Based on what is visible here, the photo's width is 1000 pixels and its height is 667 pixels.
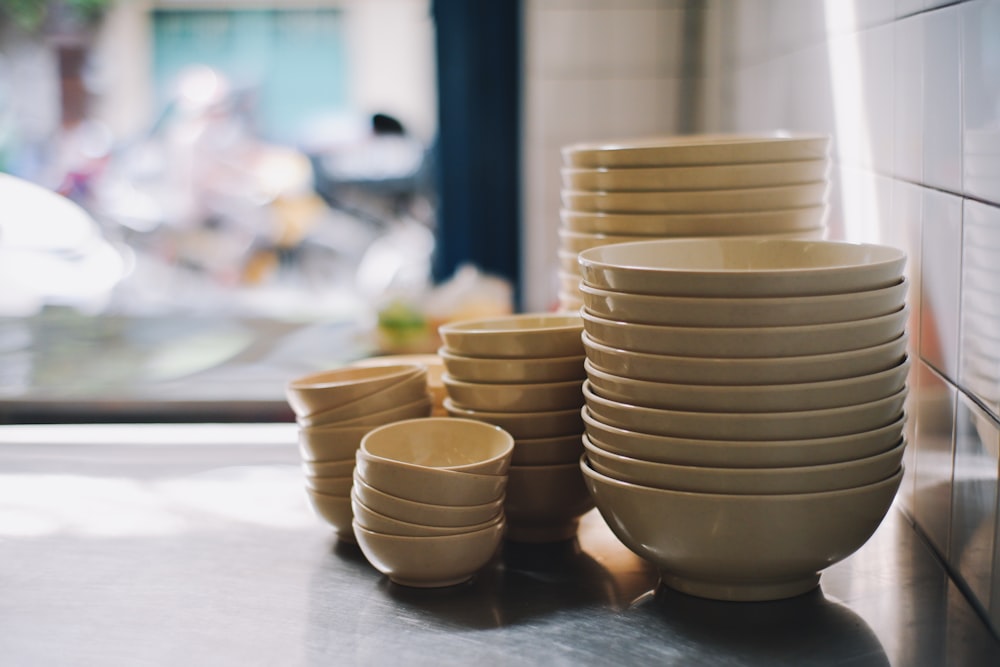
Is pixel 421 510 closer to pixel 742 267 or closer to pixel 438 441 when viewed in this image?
pixel 438 441

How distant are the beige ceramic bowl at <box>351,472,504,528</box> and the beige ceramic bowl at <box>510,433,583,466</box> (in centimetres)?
11

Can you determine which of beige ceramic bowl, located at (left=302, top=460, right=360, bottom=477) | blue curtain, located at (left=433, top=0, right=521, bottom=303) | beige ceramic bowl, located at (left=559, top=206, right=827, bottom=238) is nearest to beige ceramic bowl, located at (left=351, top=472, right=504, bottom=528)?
beige ceramic bowl, located at (left=302, top=460, right=360, bottom=477)

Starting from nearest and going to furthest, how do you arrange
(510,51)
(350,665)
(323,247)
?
(350,665)
(510,51)
(323,247)

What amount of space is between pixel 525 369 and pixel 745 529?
0.26 m

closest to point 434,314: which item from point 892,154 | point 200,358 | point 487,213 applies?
point 200,358

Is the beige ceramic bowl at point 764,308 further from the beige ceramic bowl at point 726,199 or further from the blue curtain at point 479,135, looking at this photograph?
the blue curtain at point 479,135

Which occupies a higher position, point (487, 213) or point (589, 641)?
point (487, 213)

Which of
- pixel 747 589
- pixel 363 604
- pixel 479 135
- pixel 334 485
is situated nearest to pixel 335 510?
pixel 334 485

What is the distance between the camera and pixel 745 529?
2.62 ft

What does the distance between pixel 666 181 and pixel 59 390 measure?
1.46 meters

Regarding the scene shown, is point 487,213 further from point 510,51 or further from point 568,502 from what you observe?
point 568,502

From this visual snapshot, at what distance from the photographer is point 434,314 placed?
8.13 feet

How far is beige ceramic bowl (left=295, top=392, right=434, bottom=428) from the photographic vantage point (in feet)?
3.26

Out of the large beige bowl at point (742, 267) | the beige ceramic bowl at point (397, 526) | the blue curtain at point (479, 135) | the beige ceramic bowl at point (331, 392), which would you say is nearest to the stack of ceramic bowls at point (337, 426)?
the beige ceramic bowl at point (331, 392)
